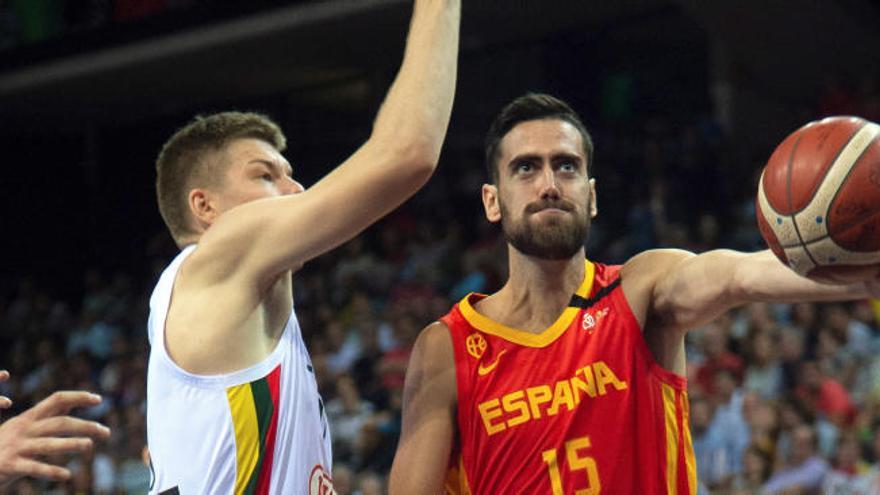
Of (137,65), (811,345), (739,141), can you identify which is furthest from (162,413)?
(137,65)

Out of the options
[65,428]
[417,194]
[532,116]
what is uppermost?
[417,194]

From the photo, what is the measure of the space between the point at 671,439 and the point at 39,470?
189 centimetres

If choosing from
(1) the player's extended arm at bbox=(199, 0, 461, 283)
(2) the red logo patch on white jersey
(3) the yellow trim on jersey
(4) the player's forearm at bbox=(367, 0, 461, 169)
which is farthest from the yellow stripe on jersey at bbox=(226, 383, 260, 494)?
(3) the yellow trim on jersey

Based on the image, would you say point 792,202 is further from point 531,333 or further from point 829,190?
point 531,333

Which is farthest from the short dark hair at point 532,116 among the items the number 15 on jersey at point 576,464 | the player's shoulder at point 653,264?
the number 15 on jersey at point 576,464

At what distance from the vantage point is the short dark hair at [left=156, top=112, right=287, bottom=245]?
343 cm

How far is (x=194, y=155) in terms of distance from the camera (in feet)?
11.3

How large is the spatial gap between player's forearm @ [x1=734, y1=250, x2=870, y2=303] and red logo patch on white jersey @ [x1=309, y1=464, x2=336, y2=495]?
1264 mm

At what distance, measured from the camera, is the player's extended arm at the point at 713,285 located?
330 cm

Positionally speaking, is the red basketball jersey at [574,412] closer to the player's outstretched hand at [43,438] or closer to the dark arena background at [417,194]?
the player's outstretched hand at [43,438]

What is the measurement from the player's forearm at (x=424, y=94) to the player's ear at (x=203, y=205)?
2.48ft

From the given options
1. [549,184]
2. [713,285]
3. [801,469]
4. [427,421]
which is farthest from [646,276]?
[801,469]

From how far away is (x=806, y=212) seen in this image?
301 centimetres

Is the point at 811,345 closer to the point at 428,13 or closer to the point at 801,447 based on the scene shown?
the point at 801,447
